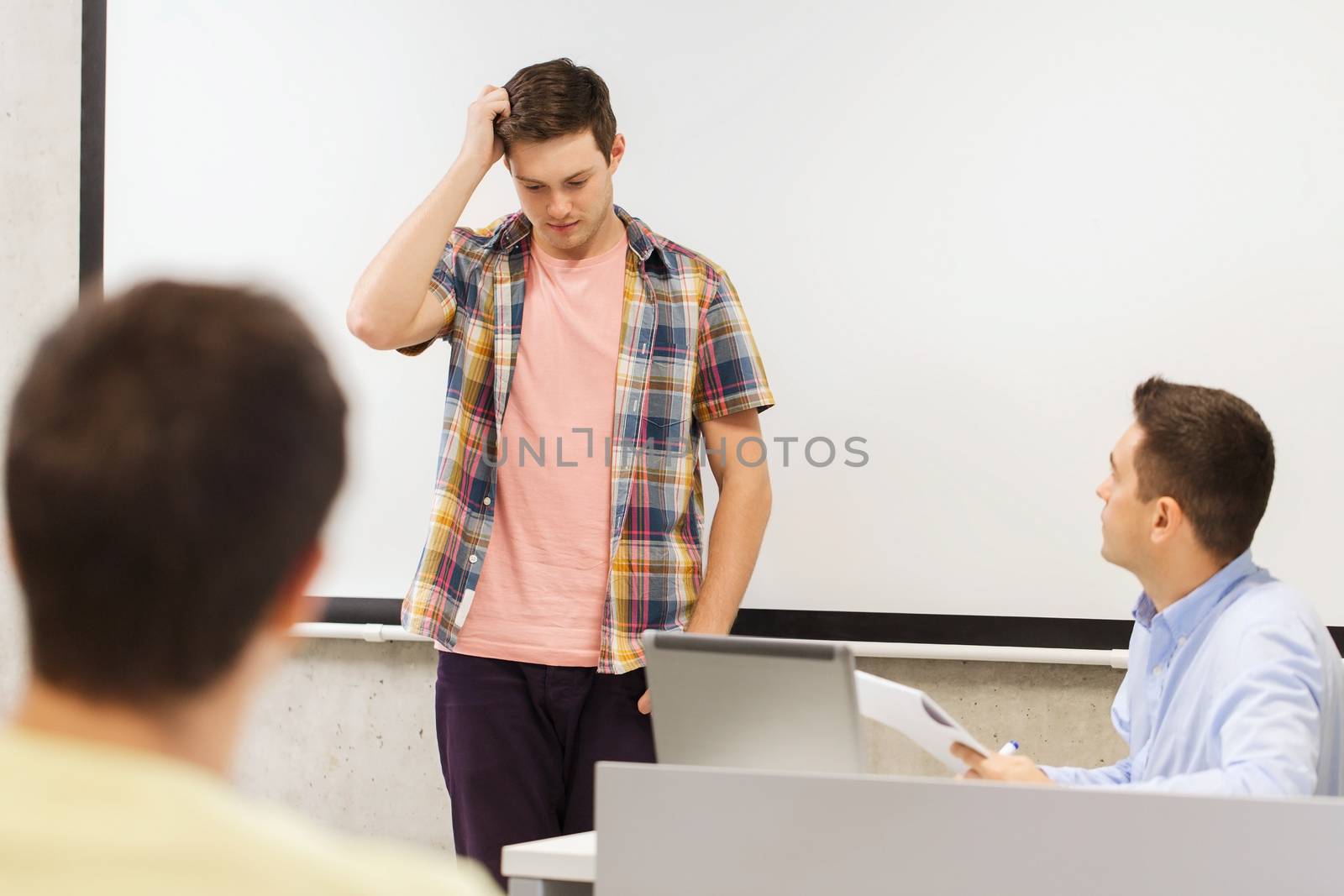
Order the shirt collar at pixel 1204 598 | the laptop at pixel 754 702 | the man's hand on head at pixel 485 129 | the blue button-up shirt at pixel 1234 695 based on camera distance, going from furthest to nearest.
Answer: the man's hand on head at pixel 485 129 < the shirt collar at pixel 1204 598 < the blue button-up shirt at pixel 1234 695 < the laptop at pixel 754 702

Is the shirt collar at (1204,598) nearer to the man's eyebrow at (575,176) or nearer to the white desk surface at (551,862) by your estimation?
the white desk surface at (551,862)

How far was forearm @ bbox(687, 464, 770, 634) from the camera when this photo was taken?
6.86ft

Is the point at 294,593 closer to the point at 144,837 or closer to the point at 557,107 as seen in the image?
the point at 144,837

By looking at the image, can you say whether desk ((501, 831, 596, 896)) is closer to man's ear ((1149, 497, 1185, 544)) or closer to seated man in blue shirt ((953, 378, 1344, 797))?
seated man in blue shirt ((953, 378, 1344, 797))

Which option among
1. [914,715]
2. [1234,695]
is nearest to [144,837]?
[914,715]

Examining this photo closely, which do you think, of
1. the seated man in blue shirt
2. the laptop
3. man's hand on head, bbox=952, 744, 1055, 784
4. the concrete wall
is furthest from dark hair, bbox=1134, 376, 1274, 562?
the concrete wall

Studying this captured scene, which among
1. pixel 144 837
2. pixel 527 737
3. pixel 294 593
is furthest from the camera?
pixel 527 737

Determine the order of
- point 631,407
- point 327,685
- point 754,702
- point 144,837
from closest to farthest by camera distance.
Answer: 1. point 144,837
2. point 754,702
3. point 631,407
4. point 327,685

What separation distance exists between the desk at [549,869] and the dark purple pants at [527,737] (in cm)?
74

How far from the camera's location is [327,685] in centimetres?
285

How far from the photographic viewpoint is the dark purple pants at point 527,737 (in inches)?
80.4

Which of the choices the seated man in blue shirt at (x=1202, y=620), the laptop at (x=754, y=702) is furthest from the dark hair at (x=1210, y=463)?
the laptop at (x=754, y=702)

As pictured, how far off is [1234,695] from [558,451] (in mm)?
1143

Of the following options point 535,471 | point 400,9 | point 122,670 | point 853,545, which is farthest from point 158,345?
point 400,9
